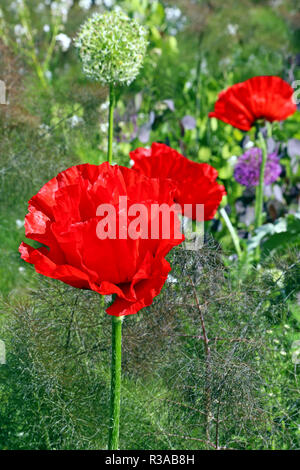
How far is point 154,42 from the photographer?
6.21 ft

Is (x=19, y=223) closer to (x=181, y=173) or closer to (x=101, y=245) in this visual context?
(x=181, y=173)

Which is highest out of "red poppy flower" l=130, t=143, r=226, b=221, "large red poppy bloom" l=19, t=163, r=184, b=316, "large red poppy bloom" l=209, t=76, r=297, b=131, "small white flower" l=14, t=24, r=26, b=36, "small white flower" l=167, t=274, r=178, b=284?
"small white flower" l=14, t=24, r=26, b=36

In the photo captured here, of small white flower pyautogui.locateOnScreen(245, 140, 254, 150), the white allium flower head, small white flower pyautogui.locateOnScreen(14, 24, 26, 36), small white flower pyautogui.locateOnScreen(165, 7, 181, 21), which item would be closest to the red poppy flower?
the white allium flower head

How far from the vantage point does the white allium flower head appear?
824 mm

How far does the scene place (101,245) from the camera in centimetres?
48

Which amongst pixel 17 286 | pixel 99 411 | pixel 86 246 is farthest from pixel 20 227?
pixel 86 246

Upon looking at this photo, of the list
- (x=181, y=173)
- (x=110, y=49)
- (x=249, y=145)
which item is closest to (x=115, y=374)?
(x=181, y=173)

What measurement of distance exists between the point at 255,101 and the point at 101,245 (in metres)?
0.73

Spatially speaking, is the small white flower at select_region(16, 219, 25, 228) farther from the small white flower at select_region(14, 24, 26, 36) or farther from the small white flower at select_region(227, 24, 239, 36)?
the small white flower at select_region(227, 24, 239, 36)

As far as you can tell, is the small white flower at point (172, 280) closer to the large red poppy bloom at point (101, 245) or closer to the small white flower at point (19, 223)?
the large red poppy bloom at point (101, 245)

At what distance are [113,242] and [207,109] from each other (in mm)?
1548

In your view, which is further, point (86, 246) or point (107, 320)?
point (107, 320)

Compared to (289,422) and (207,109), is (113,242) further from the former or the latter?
(207,109)

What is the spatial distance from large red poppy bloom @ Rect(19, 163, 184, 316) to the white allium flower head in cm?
34
